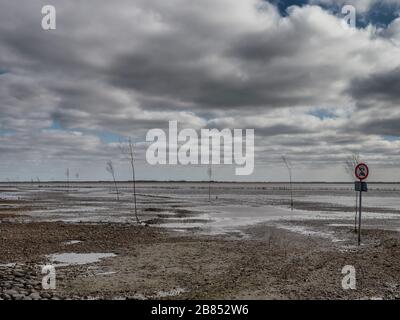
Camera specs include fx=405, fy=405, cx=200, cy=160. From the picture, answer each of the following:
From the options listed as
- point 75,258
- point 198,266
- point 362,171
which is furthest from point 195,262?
point 362,171

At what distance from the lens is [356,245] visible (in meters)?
18.5

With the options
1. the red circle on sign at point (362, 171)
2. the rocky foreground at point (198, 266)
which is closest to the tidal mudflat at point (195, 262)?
the rocky foreground at point (198, 266)

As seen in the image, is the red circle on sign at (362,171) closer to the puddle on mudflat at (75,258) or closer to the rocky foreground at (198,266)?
the rocky foreground at (198,266)

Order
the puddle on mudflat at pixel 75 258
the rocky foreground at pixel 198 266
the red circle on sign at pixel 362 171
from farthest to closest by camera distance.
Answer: the red circle on sign at pixel 362 171
the puddle on mudflat at pixel 75 258
the rocky foreground at pixel 198 266

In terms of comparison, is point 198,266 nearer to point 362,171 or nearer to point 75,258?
point 75,258

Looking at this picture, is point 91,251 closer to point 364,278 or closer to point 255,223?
point 364,278

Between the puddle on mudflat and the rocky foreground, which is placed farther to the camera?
the puddle on mudflat

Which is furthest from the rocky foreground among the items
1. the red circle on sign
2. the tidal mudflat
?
the red circle on sign

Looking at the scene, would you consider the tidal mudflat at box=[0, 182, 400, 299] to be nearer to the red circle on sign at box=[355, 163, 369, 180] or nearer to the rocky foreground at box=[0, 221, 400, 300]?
the rocky foreground at box=[0, 221, 400, 300]

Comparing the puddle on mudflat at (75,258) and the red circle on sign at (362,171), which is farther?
the red circle on sign at (362,171)

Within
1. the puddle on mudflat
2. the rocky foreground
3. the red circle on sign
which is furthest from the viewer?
the red circle on sign

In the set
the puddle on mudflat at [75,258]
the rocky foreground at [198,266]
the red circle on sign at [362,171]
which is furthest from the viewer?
the red circle on sign at [362,171]
